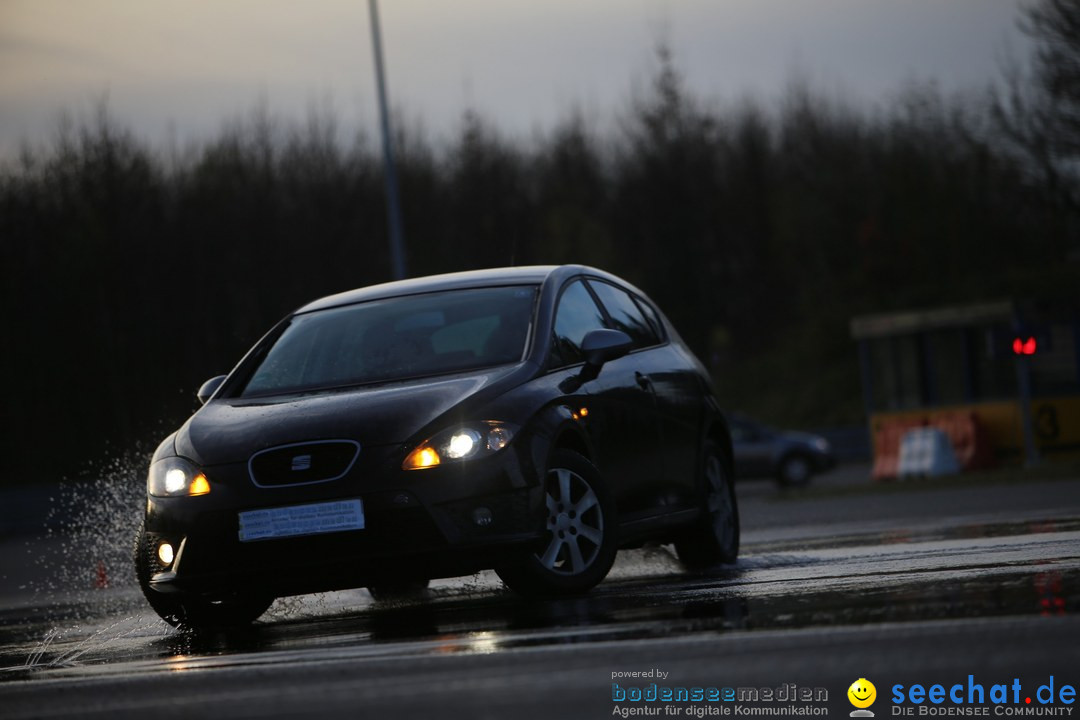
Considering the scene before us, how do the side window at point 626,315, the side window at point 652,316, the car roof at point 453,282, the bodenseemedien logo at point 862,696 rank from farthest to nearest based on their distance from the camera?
the side window at point 652,316 → the side window at point 626,315 → the car roof at point 453,282 → the bodenseemedien logo at point 862,696

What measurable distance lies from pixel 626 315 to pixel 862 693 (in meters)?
5.58

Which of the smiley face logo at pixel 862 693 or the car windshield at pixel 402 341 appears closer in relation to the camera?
the smiley face logo at pixel 862 693

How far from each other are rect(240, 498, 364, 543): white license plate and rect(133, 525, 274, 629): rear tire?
1.33 ft

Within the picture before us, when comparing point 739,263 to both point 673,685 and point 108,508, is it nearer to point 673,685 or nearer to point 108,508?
point 108,508

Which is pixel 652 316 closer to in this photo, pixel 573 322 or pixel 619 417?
pixel 573 322

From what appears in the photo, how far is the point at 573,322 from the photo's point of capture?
8922 millimetres

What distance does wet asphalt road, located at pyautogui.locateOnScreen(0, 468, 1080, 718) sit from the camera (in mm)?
4684

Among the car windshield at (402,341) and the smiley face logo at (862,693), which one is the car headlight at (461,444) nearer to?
the car windshield at (402,341)

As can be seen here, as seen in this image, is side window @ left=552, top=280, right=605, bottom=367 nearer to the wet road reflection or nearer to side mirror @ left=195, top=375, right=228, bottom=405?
the wet road reflection

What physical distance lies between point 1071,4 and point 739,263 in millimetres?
30338

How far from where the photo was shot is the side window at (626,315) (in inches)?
380

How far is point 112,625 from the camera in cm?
912

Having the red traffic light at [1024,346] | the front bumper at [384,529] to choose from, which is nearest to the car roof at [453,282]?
the front bumper at [384,529]

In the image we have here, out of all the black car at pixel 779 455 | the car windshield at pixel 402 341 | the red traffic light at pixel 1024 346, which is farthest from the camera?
the black car at pixel 779 455
